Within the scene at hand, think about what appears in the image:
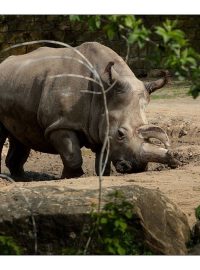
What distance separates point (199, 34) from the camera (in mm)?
21344

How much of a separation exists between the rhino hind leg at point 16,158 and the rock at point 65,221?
19.7ft

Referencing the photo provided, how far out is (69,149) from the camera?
1216cm

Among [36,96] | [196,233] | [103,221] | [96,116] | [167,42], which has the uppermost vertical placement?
[167,42]

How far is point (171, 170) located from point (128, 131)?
2.53 ft

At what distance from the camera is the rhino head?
12.0 meters

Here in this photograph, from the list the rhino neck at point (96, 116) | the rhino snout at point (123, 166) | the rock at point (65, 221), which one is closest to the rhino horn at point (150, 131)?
the rhino snout at point (123, 166)

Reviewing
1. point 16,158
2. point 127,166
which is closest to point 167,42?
point 127,166

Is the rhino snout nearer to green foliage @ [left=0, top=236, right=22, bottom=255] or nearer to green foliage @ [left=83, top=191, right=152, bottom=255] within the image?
green foliage @ [left=83, top=191, right=152, bottom=255]

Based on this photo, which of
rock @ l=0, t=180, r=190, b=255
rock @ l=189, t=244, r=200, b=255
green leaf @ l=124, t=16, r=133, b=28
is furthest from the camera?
rock @ l=0, t=180, r=190, b=255

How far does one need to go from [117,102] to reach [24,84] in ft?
4.82

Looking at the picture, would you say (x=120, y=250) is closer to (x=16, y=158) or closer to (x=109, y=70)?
(x=109, y=70)

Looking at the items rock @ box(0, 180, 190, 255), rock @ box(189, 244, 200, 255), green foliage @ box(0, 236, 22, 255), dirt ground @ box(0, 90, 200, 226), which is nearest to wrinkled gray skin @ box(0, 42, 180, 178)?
dirt ground @ box(0, 90, 200, 226)

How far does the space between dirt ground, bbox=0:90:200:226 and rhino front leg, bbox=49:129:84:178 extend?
0.42 metres

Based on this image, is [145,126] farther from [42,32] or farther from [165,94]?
[42,32]
